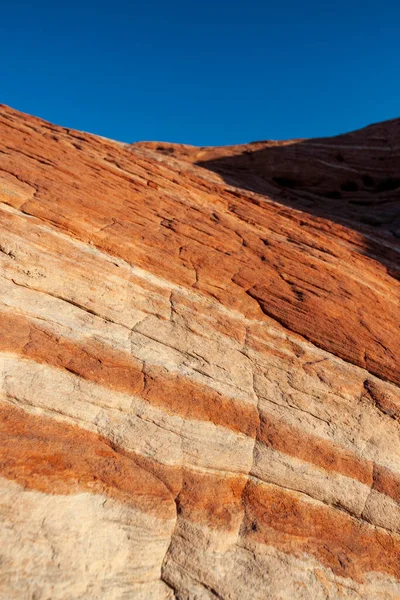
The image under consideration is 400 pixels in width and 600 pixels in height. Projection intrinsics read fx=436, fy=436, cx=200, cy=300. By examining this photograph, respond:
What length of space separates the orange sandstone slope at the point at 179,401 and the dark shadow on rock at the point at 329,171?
14500 mm

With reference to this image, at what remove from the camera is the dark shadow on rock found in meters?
29.6

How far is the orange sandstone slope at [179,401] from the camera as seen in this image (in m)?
6.27

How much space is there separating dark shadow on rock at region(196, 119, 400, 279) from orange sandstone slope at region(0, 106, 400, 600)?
14.5m

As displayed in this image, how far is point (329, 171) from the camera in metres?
35.6

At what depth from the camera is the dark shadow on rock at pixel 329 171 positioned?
1166 inches

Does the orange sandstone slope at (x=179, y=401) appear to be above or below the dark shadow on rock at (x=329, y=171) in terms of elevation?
below

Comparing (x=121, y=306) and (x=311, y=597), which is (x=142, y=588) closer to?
(x=311, y=597)

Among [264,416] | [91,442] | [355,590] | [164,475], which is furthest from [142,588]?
[264,416]

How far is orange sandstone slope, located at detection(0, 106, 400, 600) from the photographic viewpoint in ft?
20.6

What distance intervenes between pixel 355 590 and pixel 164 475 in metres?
3.50

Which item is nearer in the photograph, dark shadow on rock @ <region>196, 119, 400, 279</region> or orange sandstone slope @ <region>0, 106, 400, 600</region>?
orange sandstone slope @ <region>0, 106, 400, 600</region>

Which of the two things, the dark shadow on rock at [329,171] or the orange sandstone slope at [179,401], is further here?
the dark shadow on rock at [329,171]

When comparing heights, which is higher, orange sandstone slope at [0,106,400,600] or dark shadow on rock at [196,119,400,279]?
dark shadow on rock at [196,119,400,279]

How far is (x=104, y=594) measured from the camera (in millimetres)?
5633
